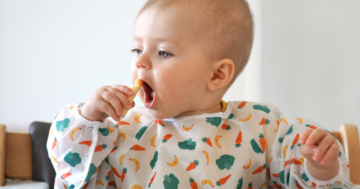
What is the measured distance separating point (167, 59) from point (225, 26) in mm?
173

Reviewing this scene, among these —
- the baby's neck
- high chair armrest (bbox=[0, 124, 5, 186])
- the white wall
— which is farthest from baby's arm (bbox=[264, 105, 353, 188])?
high chair armrest (bbox=[0, 124, 5, 186])

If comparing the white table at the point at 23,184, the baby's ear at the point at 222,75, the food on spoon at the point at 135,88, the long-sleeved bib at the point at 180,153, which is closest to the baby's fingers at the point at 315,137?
the long-sleeved bib at the point at 180,153

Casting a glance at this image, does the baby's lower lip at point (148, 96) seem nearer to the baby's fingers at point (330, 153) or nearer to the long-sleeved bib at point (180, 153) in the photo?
the long-sleeved bib at point (180, 153)

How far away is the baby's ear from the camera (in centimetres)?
85

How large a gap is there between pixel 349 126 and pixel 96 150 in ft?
2.47

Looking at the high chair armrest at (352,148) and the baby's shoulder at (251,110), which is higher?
the baby's shoulder at (251,110)

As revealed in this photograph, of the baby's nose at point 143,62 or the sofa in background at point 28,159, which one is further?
the sofa in background at point 28,159

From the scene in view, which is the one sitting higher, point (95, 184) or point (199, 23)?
point (199, 23)

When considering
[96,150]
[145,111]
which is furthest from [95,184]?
[145,111]

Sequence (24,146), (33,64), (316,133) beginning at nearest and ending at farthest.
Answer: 1. (316,133)
2. (24,146)
3. (33,64)

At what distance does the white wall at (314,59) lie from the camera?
1.31 m

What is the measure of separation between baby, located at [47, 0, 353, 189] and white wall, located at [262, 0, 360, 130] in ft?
1.89

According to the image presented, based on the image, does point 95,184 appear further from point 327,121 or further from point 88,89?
point 327,121

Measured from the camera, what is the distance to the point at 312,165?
77 centimetres
